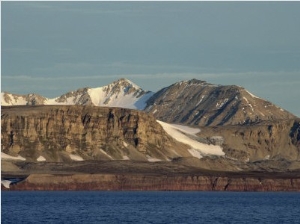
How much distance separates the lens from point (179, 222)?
106 meters

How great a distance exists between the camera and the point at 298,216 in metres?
124

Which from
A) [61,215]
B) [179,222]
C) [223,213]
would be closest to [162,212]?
[223,213]

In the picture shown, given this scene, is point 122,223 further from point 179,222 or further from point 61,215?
point 61,215

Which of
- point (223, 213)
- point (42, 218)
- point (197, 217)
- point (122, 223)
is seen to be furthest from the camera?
point (223, 213)

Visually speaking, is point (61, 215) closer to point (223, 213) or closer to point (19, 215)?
point (19, 215)

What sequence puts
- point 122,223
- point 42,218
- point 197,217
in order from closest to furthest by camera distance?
point 122,223
point 42,218
point 197,217

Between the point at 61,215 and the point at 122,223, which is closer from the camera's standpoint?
the point at 122,223

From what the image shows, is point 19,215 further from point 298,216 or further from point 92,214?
point 298,216

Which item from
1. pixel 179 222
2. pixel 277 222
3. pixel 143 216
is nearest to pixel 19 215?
pixel 143 216

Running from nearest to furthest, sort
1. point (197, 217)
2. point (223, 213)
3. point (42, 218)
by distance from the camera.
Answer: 1. point (42, 218)
2. point (197, 217)
3. point (223, 213)

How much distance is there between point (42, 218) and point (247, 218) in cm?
2298

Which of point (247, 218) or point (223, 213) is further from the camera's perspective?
point (223, 213)

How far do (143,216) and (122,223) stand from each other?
16024 millimetres

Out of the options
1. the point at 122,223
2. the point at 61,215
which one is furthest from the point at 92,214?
the point at 122,223
